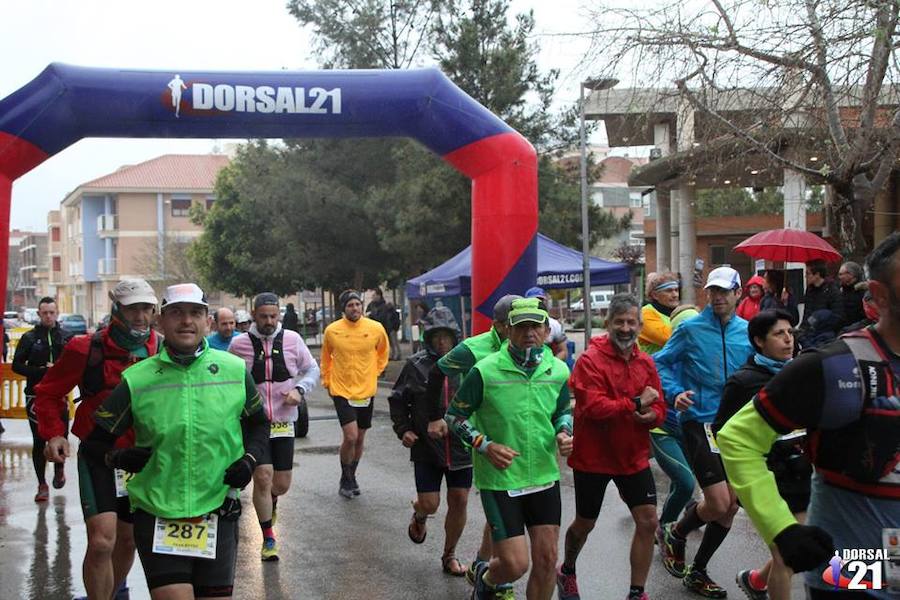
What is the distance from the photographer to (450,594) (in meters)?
6.54

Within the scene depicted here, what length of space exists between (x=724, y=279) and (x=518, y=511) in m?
2.11

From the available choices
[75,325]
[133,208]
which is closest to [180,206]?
[133,208]

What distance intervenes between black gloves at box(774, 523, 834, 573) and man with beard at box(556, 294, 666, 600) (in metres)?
3.04

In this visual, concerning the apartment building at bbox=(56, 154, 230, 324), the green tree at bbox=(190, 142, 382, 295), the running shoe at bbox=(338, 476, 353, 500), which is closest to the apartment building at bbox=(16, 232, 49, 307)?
the apartment building at bbox=(56, 154, 230, 324)

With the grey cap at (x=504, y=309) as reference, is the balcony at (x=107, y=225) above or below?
above

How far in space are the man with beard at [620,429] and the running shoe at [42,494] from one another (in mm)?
5861

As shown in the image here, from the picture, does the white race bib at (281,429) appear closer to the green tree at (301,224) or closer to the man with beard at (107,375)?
the man with beard at (107,375)

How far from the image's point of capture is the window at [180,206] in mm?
77625

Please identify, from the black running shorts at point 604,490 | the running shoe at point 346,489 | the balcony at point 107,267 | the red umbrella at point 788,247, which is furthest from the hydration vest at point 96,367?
the balcony at point 107,267

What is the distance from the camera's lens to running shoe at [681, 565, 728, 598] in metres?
6.30

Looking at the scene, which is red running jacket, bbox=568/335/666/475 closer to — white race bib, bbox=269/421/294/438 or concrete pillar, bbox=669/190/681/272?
white race bib, bbox=269/421/294/438

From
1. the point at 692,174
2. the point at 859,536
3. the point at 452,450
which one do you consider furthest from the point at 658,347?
the point at 692,174

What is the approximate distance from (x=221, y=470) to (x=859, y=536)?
2545 millimetres

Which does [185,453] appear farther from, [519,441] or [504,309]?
[504,309]
